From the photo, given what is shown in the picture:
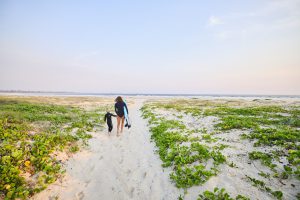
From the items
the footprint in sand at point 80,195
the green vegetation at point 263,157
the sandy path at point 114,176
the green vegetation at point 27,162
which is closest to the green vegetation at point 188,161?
the sandy path at point 114,176

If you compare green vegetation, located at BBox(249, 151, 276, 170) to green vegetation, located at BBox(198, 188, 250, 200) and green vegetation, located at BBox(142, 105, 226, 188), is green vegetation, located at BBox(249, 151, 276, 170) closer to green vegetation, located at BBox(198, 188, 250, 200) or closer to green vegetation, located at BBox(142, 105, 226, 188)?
green vegetation, located at BBox(142, 105, 226, 188)

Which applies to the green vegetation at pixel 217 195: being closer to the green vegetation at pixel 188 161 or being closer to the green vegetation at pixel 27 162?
the green vegetation at pixel 188 161

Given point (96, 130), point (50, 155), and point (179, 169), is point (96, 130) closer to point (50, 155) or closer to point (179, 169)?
point (50, 155)

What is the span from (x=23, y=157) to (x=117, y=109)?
254 inches

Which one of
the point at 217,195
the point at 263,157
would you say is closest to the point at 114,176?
the point at 217,195

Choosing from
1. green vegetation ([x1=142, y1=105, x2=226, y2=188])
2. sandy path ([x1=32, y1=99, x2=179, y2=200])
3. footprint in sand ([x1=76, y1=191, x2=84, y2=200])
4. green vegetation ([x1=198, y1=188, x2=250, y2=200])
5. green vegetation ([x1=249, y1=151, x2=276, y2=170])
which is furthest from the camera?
green vegetation ([x1=249, y1=151, x2=276, y2=170])

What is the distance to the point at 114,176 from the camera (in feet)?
23.5

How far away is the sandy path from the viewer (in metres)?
5.98

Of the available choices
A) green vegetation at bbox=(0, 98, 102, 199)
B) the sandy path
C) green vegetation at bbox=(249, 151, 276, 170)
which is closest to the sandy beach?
the sandy path

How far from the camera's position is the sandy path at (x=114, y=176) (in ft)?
19.6

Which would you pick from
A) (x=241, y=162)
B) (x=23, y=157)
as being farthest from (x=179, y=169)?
(x=23, y=157)

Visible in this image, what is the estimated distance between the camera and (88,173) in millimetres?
7438

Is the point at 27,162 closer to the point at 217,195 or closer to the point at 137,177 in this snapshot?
the point at 137,177

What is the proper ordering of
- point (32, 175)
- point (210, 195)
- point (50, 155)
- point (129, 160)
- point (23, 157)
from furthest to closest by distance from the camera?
1. point (129, 160)
2. point (50, 155)
3. point (23, 157)
4. point (32, 175)
5. point (210, 195)
